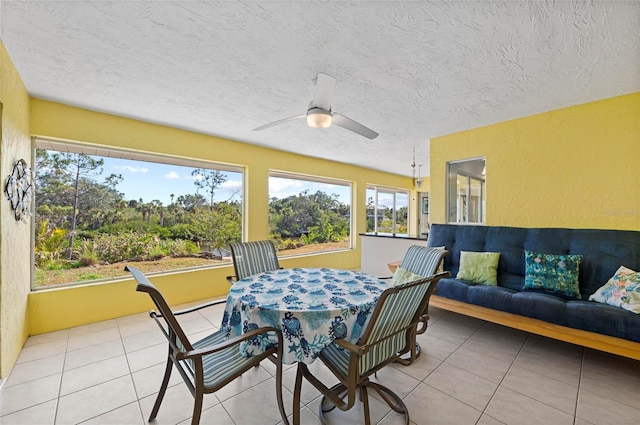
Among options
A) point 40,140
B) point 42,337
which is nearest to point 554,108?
point 40,140

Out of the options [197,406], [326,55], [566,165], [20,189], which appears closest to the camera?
[197,406]

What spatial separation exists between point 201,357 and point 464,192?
4.01m

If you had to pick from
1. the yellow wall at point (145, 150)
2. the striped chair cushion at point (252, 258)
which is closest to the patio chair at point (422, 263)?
the striped chair cushion at point (252, 258)

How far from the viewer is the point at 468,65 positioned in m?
2.05

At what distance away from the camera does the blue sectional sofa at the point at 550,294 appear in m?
1.99

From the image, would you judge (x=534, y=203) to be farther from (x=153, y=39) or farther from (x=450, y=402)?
(x=153, y=39)

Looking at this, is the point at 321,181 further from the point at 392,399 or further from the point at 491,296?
the point at 392,399

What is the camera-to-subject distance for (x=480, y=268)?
2.95 m

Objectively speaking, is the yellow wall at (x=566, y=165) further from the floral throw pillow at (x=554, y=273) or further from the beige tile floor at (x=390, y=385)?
the beige tile floor at (x=390, y=385)

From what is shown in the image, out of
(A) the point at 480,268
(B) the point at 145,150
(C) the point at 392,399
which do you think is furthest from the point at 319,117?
(B) the point at 145,150

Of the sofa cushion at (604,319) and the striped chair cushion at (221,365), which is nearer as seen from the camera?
the striped chair cushion at (221,365)

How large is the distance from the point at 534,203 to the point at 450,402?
101 inches

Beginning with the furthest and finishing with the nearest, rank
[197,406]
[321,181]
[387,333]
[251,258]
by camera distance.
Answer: [321,181]
[251,258]
[387,333]
[197,406]

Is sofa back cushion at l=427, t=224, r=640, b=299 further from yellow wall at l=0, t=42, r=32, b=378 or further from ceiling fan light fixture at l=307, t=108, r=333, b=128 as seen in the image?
yellow wall at l=0, t=42, r=32, b=378
